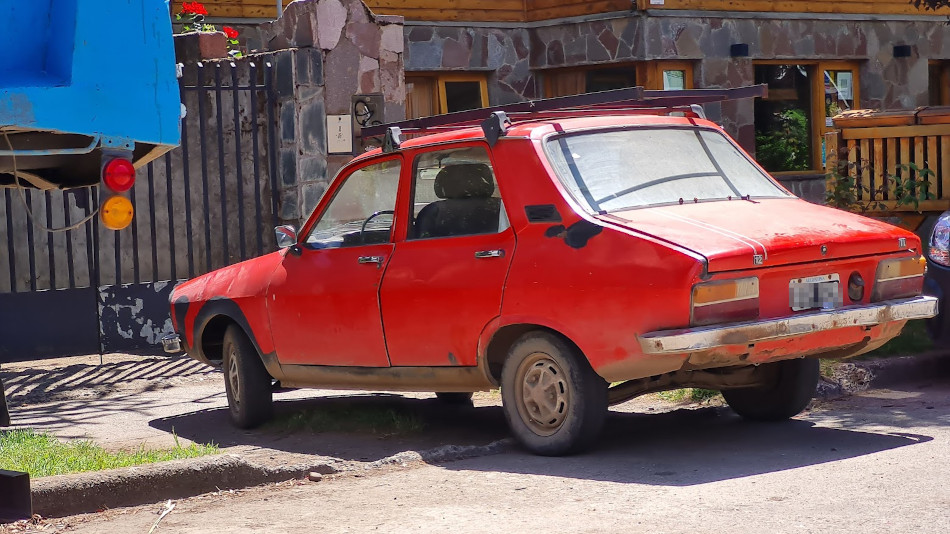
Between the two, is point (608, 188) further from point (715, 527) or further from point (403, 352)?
point (715, 527)

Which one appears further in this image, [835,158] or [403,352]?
[835,158]

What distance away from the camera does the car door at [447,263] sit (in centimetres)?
664

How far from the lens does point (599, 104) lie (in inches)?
293

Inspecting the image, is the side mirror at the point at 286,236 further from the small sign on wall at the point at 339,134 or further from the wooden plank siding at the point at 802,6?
the wooden plank siding at the point at 802,6

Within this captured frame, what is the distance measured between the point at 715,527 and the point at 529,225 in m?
2.06

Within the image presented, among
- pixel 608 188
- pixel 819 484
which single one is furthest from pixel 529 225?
pixel 819 484

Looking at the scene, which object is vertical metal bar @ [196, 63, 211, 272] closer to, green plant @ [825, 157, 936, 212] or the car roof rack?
the car roof rack

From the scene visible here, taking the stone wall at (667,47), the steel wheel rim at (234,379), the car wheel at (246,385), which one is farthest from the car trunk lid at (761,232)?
the stone wall at (667,47)

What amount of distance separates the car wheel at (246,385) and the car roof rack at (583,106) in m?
1.55

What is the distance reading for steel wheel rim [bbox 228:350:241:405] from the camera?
8.02 m

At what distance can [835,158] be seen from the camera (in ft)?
37.0

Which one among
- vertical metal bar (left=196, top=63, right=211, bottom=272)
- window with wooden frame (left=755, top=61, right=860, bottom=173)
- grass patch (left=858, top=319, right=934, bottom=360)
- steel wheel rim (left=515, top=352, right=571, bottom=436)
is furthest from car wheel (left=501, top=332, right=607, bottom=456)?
window with wooden frame (left=755, top=61, right=860, bottom=173)

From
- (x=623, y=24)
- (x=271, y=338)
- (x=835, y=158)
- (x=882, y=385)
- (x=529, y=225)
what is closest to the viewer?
(x=529, y=225)

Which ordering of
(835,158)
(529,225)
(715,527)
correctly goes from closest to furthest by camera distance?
(715,527), (529,225), (835,158)
